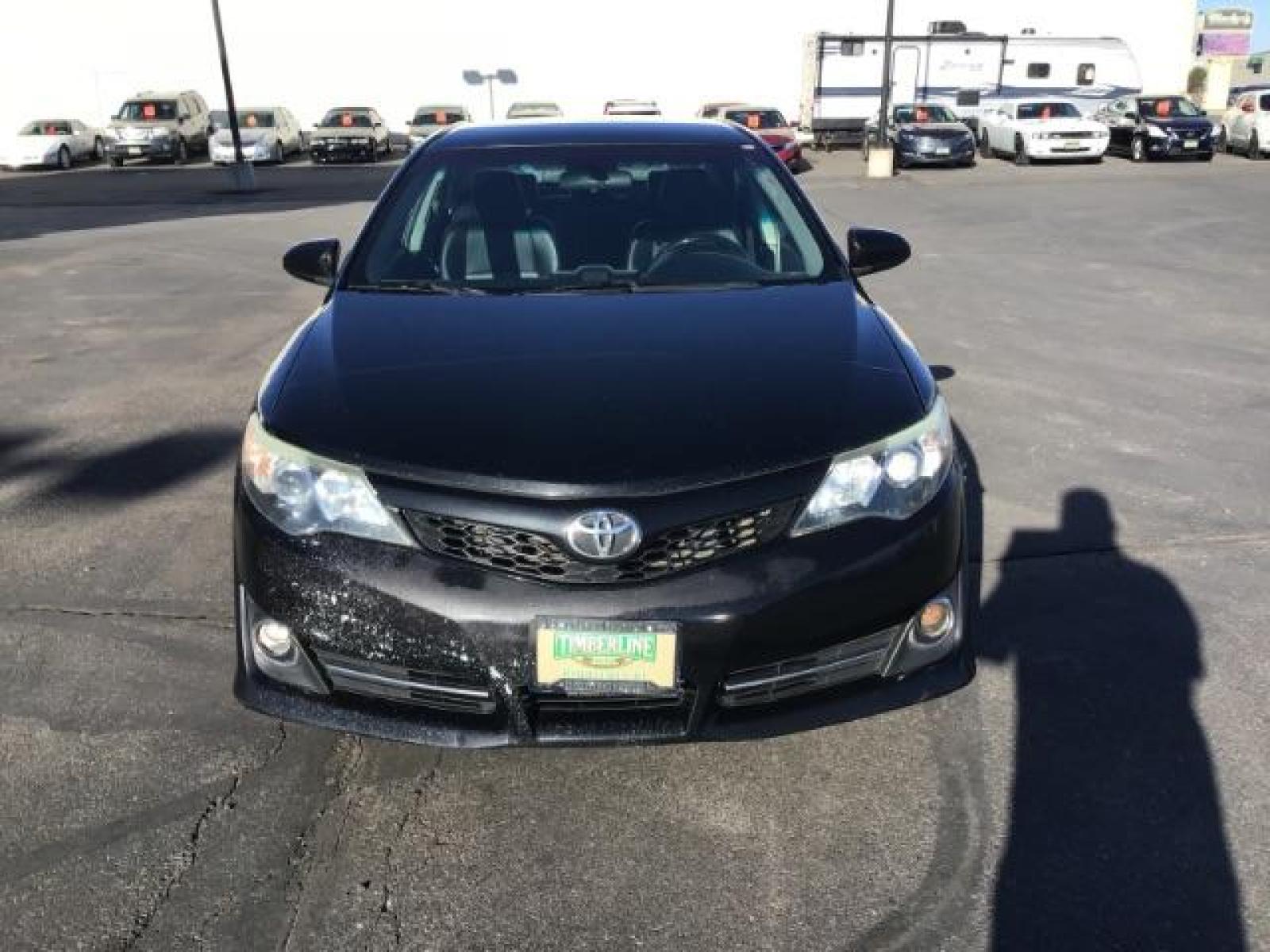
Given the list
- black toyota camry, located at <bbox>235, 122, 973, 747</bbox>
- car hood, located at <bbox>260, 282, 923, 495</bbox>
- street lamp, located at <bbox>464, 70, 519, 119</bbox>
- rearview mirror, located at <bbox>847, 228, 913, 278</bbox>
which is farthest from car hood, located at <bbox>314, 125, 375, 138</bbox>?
black toyota camry, located at <bbox>235, 122, 973, 747</bbox>

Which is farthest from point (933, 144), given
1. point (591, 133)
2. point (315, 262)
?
point (315, 262)

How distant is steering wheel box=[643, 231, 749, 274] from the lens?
374cm

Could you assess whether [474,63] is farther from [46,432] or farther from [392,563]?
[392,563]

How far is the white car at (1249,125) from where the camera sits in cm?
2595

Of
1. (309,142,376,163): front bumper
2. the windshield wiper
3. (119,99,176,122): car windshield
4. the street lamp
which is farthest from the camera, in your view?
the street lamp

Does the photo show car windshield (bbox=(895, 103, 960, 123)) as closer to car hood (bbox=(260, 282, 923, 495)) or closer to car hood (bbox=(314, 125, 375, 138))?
car hood (bbox=(314, 125, 375, 138))

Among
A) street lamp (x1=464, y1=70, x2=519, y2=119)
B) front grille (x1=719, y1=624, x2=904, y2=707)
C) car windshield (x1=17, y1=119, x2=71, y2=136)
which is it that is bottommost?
car windshield (x1=17, y1=119, x2=71, y2=136)

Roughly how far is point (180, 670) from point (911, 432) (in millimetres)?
2307

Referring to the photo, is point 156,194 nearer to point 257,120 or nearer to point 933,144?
point 257,120

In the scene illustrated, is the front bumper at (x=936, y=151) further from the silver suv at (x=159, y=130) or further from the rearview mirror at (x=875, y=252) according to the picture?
the rearview mirror at (x=875, y=252)

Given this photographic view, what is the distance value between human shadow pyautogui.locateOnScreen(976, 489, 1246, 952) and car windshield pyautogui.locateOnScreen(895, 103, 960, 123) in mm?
25340

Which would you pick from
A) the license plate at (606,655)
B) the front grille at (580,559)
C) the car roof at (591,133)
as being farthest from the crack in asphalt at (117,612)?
the car roof at (591,133)

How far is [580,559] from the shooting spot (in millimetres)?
2354

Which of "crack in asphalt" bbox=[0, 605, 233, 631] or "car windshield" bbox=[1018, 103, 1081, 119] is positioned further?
"car windshield" bbox=[1018, 103, 1081, 119]
